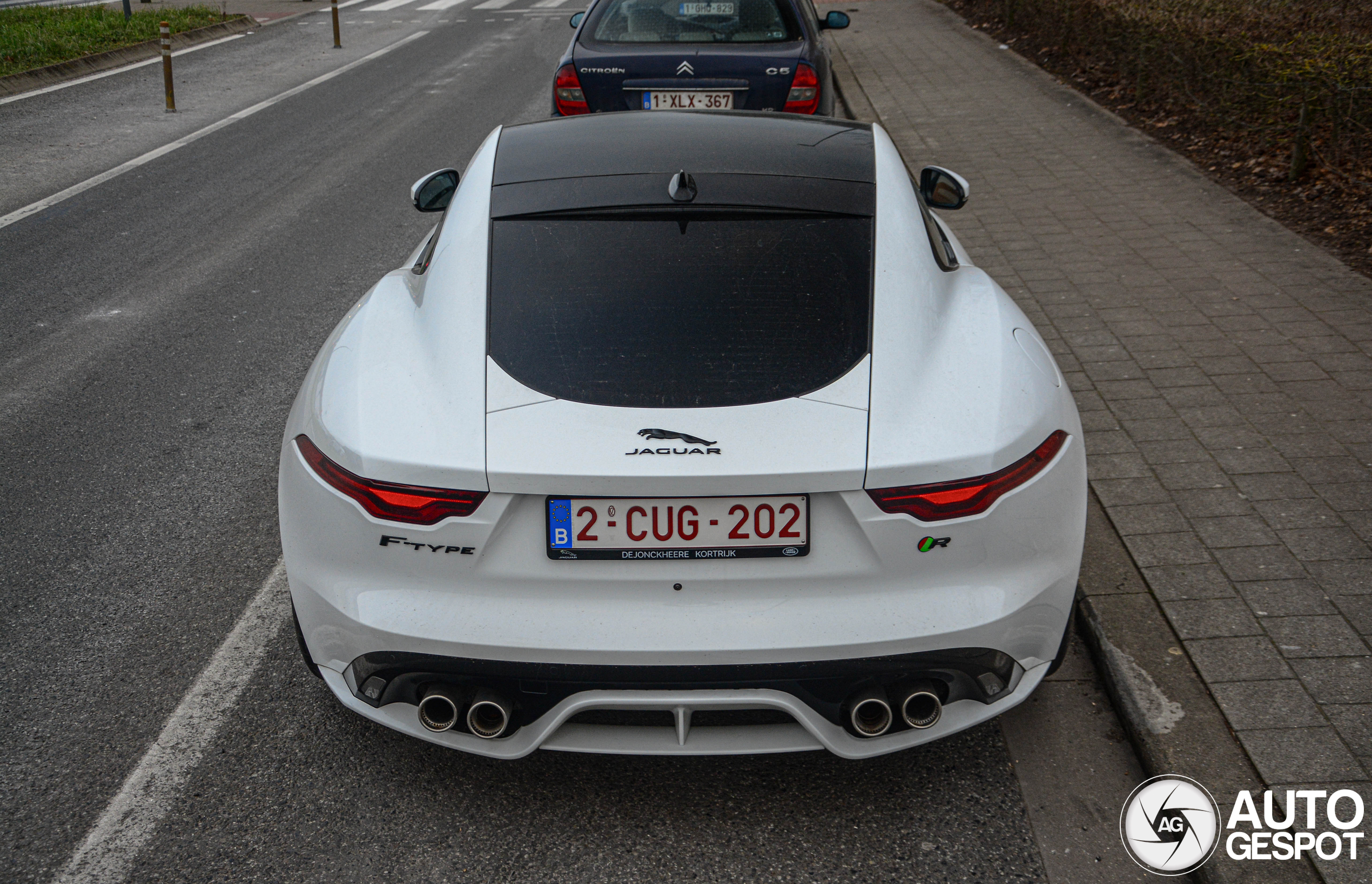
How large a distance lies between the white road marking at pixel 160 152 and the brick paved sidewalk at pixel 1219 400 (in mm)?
6965

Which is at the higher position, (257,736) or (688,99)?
(688,99)

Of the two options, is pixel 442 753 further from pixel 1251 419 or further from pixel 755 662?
pixel 1251 419

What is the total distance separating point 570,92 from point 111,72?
1210 centimetres

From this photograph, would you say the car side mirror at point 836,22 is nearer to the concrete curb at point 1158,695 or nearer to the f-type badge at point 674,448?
the concrete curb at point 1158,695

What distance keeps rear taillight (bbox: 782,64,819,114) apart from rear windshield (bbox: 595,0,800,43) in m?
0.42

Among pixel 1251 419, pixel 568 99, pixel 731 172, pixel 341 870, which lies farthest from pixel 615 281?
pixel 568 99

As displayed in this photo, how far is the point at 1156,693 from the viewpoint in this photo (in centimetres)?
312

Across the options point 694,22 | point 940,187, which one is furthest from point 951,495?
point 694,22

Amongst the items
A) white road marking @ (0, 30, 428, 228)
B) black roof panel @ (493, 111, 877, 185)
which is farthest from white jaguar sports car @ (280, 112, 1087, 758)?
white road marking @ (0, 30, 428, 228)

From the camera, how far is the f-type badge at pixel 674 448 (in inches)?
96.9

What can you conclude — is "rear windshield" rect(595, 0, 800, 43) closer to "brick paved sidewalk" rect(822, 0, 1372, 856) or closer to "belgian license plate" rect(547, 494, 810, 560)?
"brick paved sidewalk" rect(822, 0, 1372, 856)

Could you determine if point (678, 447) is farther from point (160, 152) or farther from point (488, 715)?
point (160, 152)

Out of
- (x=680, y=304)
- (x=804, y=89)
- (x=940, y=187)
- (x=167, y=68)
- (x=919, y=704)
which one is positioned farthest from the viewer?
(x=167, y=68)

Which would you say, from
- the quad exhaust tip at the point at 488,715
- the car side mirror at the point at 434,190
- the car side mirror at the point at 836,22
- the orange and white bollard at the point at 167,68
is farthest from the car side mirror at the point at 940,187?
the orange and white bollard at the point at 167,68
